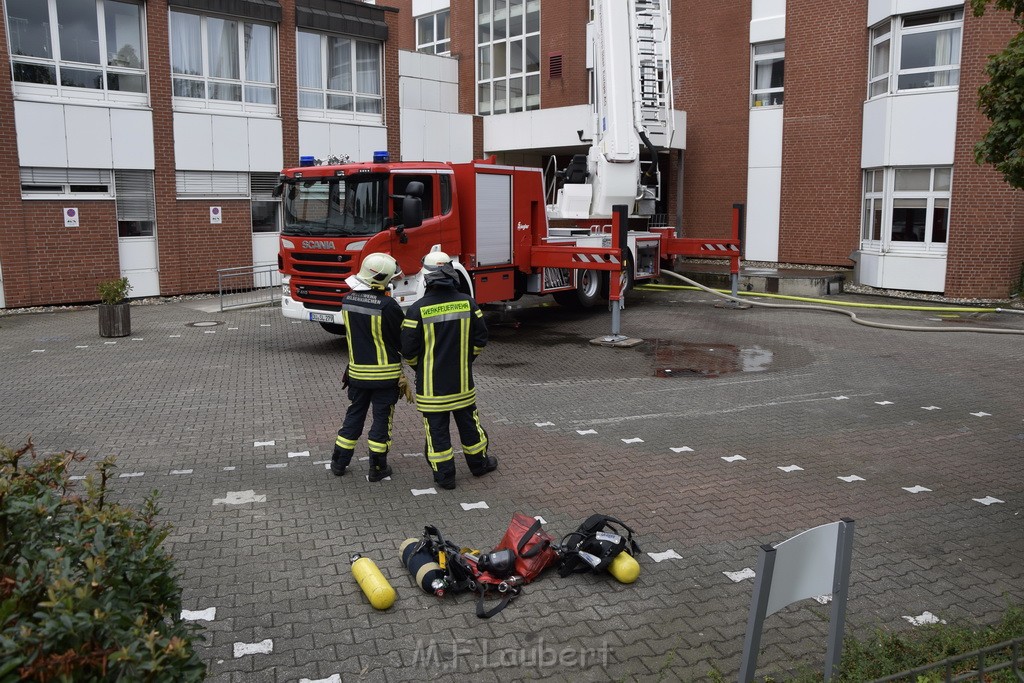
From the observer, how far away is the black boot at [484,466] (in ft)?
22.8

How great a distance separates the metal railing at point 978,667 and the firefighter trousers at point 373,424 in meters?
4.25

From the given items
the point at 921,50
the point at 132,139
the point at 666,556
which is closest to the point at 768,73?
the point at 921,50

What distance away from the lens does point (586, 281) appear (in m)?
17.0

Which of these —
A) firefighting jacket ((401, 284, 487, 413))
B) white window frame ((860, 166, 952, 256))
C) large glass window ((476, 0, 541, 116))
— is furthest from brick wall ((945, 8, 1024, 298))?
firefighting jacket ((401, 284, 487, 413))

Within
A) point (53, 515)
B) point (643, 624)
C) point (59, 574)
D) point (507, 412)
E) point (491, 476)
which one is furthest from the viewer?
point (507, 412)

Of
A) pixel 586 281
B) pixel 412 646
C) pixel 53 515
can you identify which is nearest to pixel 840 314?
pixel 586 281

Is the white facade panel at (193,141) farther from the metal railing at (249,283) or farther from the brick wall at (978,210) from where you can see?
the brick wall at (978,210)

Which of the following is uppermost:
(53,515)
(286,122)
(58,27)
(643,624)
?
(58,27)

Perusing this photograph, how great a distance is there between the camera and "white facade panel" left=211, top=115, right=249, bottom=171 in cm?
1944

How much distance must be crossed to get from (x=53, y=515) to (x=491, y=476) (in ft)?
13.7

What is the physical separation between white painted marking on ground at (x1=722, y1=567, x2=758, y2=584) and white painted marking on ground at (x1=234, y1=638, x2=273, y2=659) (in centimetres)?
263

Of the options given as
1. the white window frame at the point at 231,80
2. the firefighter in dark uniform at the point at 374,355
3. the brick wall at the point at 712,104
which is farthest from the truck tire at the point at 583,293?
the firefighter in dark uniform at the point at 374,355

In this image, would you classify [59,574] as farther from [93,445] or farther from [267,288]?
[267,288]

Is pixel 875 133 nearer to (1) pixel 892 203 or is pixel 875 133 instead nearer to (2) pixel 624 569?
(1) pixel 892 203
